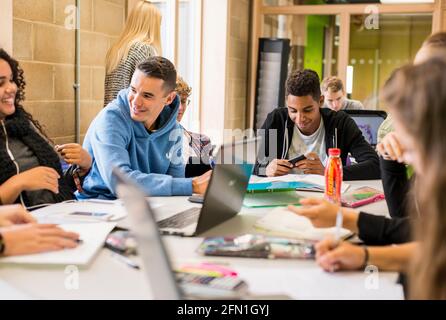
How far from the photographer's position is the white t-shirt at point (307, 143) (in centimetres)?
330

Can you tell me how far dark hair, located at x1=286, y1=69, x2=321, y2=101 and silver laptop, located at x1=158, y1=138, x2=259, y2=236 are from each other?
1172 millimetres

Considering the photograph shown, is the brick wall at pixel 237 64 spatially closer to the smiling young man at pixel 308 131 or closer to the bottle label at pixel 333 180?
the smiling young man at pixel 308 131

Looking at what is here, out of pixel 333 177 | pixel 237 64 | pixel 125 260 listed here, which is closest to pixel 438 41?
pixel 333 177

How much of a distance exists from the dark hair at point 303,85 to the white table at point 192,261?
1757mm

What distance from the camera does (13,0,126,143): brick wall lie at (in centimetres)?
314

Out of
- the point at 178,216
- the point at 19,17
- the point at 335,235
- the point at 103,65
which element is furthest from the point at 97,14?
the point at 335,235

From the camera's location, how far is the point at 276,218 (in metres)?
1.82

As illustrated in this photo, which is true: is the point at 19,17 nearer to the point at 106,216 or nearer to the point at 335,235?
the point at 106,216

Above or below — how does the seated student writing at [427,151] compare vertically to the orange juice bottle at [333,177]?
above

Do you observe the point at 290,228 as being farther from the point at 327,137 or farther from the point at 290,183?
the point at 327,137

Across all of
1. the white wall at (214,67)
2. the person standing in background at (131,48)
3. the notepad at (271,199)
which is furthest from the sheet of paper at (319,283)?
the white wall at (214,67)

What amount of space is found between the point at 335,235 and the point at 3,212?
2.93 feet

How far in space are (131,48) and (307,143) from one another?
1191 mm

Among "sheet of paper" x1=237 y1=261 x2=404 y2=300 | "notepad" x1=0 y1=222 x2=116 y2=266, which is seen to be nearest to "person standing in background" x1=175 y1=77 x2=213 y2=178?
"notepad" x1=0 y1=222 x2=116 y2=266
